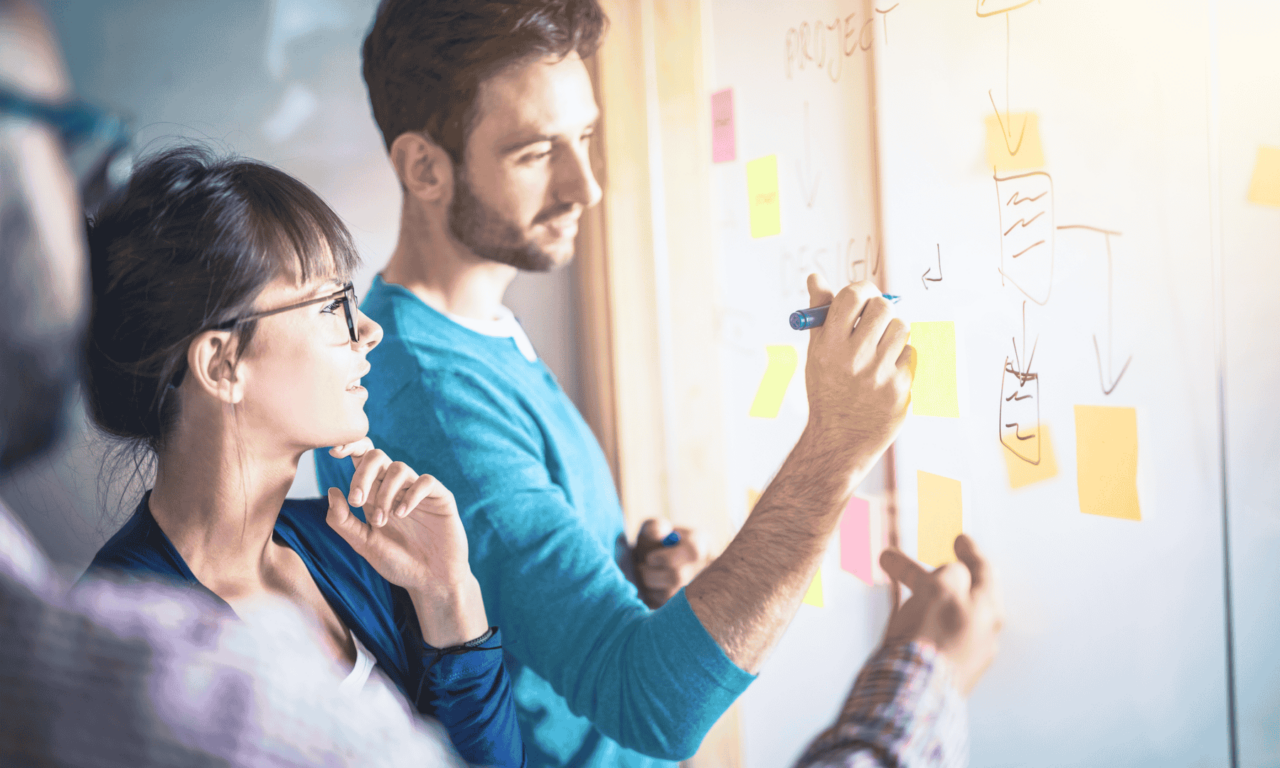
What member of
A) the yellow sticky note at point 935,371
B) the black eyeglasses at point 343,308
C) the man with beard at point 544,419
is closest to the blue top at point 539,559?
the man with beard at point 544,419

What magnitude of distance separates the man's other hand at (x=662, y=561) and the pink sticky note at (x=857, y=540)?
0.27 metres

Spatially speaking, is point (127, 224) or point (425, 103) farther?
point (425, 103)

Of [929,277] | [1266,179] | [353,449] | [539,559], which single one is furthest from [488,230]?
[1266,179]

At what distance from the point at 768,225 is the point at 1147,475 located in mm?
527

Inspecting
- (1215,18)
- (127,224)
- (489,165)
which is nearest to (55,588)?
(127,224)

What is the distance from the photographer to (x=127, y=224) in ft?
2.28

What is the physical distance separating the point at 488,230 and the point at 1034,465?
2.33 feet

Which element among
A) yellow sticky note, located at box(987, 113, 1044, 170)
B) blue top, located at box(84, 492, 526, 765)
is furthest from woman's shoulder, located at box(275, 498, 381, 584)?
yellow sticky note, located at box(987, 113, 1044, 170)

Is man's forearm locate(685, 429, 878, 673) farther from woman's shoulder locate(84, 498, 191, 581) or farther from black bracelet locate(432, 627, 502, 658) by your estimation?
woman's shoulder locate(84, 498, 191, 581)

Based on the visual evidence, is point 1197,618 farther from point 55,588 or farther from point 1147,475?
point 55,588

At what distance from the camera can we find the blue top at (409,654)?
79cm

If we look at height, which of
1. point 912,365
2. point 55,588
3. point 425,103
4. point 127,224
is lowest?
Answer: point 55,588

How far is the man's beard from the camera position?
96 centimetres

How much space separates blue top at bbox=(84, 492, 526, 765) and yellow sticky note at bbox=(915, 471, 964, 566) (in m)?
0.48
